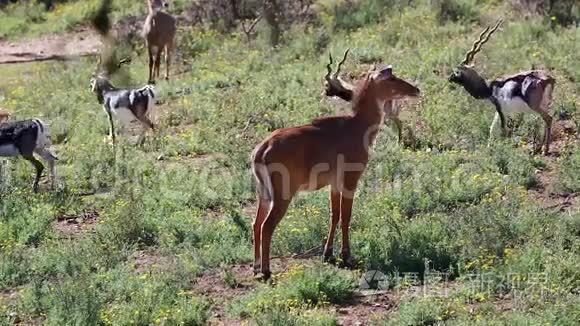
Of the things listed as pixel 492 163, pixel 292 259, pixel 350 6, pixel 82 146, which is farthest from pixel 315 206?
pixel 350 6

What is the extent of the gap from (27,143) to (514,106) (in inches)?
262

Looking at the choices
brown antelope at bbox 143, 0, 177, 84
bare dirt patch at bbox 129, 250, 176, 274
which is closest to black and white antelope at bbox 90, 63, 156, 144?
brown antelope at bbox 143, 0, 177, 84

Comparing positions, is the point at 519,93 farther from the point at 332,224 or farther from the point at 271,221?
the point at 271,221

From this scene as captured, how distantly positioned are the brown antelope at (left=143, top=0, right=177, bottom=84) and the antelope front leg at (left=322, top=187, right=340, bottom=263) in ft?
34.1

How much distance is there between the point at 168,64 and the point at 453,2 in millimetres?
6058

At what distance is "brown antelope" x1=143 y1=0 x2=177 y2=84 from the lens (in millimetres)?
20172

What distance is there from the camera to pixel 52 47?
981 inches

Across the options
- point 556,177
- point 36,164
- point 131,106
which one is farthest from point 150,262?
point 131,106

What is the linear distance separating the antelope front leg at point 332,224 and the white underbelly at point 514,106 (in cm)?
458

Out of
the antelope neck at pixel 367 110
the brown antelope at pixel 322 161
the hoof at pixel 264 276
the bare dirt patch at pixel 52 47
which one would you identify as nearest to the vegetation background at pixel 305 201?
the hoof at pixel 264 276

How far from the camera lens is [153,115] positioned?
16.2 metres

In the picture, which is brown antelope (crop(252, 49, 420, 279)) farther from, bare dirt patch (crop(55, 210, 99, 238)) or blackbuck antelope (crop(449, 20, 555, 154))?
blackbuck antelope (crop(449, 20, 555, 154))

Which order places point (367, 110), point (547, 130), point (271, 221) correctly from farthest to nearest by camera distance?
point (547, 130), point (367, 110), point (271, 221)

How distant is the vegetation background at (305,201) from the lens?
9.05m
